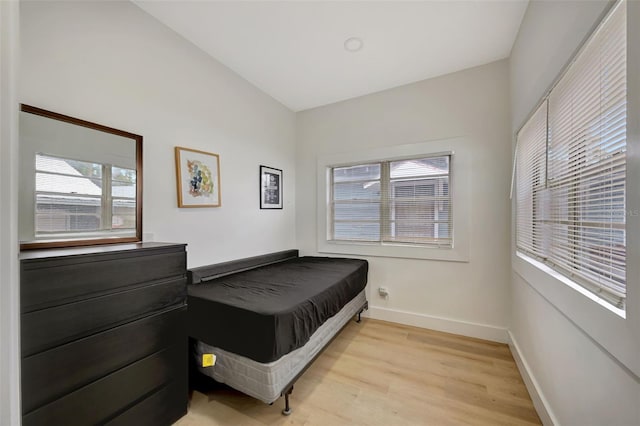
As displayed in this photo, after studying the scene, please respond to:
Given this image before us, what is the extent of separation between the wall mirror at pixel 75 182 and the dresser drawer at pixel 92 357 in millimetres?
616

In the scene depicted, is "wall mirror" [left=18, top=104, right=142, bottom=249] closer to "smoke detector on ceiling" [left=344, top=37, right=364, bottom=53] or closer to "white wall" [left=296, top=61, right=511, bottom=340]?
"smoke detector on ceiling" [left=344, top=37, right=364, bottom=53]

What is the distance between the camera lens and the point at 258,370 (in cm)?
146

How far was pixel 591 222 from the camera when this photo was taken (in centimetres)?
104

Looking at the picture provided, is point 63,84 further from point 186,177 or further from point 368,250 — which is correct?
point 368,250

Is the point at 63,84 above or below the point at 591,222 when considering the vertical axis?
above

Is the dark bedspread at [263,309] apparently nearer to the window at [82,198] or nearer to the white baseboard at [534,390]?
the window at [82,198]

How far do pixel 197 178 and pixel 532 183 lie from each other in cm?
272

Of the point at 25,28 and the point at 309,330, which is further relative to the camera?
the point at 309,330

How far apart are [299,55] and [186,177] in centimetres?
158

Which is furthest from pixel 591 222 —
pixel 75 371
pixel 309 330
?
pixel 75 371

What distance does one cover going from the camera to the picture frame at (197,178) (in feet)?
6.84

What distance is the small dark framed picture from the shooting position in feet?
9.91

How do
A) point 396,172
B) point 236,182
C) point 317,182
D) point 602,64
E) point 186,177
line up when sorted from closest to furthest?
1. point 602,64
2. point 186,177
3. point 236,182
4. point 396,172
5. point 317,182

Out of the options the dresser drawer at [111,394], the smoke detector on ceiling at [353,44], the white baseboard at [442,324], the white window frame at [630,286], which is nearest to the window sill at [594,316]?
the white window frame at [630,286]
